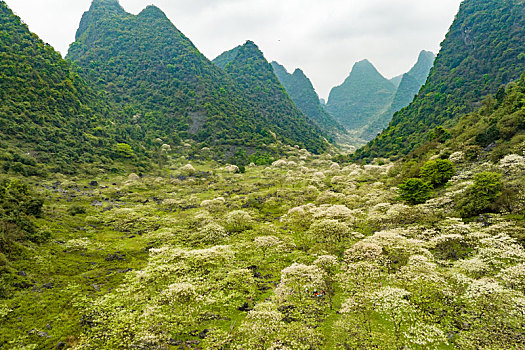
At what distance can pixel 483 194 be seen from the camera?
3781 cm

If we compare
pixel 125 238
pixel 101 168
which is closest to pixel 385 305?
pixel 125 238

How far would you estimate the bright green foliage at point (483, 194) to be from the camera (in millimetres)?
36769

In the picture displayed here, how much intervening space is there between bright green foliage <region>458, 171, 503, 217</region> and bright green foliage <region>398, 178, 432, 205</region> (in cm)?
1064

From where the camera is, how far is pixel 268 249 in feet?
→ 125

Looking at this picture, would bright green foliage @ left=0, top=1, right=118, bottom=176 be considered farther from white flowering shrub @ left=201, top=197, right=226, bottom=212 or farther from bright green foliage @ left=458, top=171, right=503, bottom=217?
bright green foliage @ left=458, top=171, right=503, bottom=217

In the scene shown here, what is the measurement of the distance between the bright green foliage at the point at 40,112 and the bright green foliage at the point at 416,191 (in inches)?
4564

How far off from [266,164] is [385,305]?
138m

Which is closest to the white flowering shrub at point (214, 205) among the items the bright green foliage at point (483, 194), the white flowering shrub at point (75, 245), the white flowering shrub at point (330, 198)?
the white flowering shrub at point (330, 198)

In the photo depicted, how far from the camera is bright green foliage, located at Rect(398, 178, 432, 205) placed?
4969 centimetres

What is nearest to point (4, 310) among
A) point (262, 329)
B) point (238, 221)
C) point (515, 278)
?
point (262, 329)

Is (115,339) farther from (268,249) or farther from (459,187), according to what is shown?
(459,187)

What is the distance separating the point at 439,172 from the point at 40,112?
16109cm

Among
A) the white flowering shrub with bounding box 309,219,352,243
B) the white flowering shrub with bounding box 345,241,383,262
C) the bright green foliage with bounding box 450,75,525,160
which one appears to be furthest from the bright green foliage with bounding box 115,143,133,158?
the bright green foliage with bounding box 450,75,525,160

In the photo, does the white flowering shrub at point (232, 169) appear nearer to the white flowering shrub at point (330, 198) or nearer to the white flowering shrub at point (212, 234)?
the white flowering shrub at point (330, 198)
